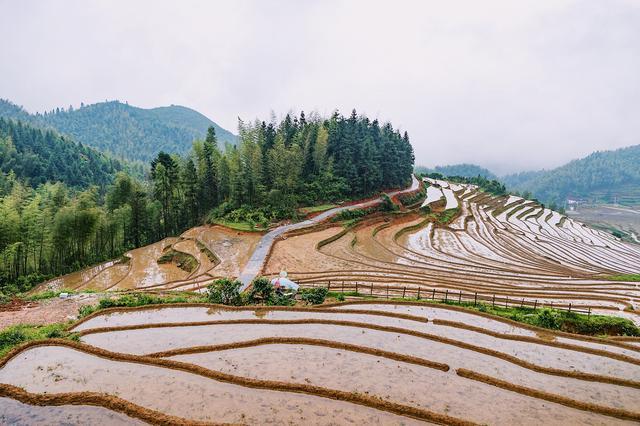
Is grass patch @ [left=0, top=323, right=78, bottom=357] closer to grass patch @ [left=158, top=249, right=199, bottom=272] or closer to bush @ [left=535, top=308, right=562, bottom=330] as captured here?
grass patch @ [left=158, top=249, right=199, bottom=272]

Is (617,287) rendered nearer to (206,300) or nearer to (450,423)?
(450,423)

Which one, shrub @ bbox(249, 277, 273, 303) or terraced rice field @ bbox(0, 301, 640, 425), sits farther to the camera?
shrub @ bbox(249, 277, 273, 303)

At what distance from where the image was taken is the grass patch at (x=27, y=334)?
1314 cm

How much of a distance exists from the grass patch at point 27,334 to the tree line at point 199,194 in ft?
53.4

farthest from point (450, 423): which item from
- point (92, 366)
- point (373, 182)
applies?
point (373, 182)

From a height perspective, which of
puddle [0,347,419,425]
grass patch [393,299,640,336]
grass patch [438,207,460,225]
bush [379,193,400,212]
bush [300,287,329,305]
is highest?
bush [379,193,400,212]

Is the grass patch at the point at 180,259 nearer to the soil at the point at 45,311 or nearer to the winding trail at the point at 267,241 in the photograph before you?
the winding trail at the point at 267,241

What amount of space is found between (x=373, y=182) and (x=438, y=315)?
133ft

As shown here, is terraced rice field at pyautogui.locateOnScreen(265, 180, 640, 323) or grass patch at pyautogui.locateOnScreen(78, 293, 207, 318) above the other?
terraced rice field at pyautogui.locateOnScreen(265, 180, 640, 323)

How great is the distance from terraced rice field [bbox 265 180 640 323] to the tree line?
9.35 metres

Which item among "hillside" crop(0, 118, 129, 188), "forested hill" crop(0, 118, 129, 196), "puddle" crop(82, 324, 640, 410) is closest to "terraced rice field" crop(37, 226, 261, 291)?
"puddle" crop(82, 324, 640, 410)

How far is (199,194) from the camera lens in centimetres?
4728

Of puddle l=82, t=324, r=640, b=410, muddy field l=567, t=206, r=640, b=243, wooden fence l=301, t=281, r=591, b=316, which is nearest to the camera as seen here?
puddle l=82, t=324, r=640, b=410

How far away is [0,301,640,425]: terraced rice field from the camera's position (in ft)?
32.4
